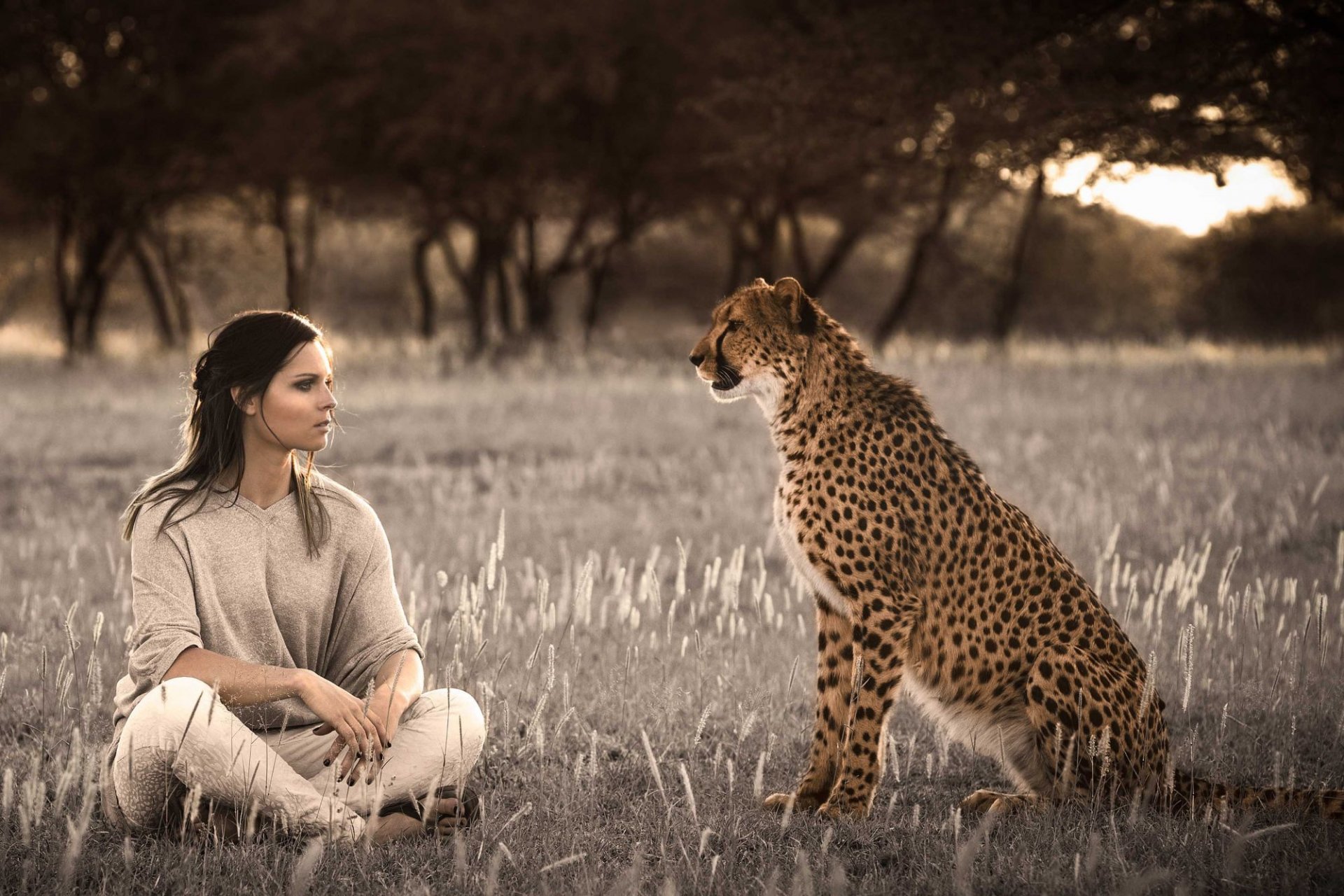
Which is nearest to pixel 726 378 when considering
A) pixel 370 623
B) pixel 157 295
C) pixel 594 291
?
pixel 370 623

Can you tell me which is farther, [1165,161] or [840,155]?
[840,155]

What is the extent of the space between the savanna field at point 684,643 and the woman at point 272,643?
159 millimetres

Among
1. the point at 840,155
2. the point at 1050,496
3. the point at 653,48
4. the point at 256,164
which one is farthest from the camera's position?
the point at 256,164

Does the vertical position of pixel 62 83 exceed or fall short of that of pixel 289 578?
it exceeds it

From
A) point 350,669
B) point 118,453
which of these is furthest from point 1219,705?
point 118,453

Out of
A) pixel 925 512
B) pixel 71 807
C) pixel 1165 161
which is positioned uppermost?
pixel 1165 161

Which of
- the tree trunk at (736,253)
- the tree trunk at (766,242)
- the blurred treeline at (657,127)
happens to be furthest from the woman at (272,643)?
the tree trunk at (736,253)

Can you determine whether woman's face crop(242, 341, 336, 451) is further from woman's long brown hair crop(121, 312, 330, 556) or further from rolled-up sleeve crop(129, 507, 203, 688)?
rolled-up sleeve crop(129, 507, 203, 688)

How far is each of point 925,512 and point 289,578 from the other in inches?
68.3

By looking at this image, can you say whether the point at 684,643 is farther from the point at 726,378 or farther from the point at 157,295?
the point at 157,295

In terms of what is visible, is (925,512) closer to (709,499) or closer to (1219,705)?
(1219,705)

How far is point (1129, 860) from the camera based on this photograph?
3.39 m

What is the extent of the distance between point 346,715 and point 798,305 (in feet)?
5.72

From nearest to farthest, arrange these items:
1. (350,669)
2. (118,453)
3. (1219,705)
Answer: (350,669)
(1219,705)
(118,453)
